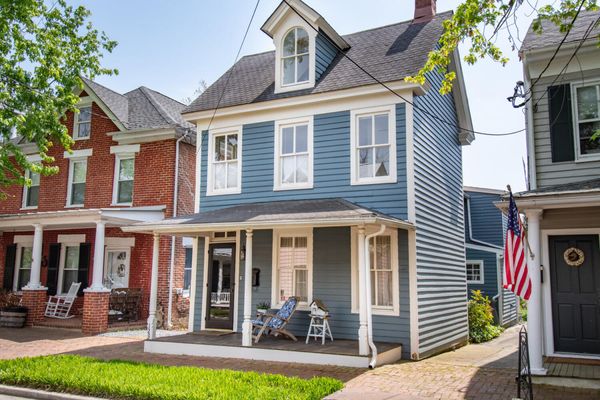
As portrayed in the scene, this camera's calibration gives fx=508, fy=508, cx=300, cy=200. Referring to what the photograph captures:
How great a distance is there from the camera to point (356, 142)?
11.6m

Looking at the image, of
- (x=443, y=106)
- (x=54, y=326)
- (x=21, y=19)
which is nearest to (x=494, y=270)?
(x=443, y=106)

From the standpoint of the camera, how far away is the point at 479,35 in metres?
7.49

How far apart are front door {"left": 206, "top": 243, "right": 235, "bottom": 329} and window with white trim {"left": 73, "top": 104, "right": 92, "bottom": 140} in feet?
24.8

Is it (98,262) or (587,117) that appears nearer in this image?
(587,117)

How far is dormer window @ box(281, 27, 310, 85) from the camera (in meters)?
12.8

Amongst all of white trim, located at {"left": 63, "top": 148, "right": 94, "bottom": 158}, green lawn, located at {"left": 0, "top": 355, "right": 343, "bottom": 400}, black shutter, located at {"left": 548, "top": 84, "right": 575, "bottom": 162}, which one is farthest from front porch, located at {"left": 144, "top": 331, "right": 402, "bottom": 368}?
white trim, located at {"left": 63, "top": 148, "right": 94, "bottom": 158}

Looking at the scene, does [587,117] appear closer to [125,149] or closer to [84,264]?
[125,149]

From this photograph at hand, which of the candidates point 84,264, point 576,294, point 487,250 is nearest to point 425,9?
point 576,294

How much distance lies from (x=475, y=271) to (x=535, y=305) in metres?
11.1

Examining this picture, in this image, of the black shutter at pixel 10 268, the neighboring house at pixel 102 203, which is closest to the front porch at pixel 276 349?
the neighboring house at pixel 102 203

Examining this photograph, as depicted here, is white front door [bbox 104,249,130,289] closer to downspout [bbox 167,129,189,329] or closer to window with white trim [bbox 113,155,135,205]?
window with white trim [bbox 113,155,135,205]

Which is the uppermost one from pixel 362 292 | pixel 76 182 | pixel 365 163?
pixel 76 182

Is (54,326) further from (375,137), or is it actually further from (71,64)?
(375,137)

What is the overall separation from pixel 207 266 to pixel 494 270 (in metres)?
10.7
